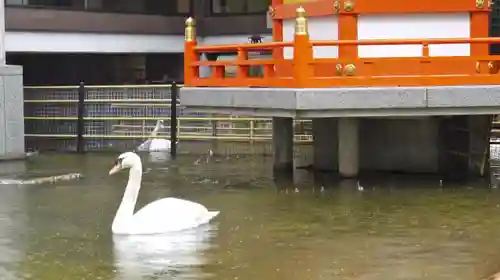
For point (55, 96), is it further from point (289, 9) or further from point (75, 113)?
point (289, 9)

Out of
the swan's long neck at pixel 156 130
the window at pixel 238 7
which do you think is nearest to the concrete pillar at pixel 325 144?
the swan's long neck at pixel 156 130

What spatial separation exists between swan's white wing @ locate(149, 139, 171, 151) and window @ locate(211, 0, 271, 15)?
815 cm

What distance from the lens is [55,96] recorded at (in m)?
21.4

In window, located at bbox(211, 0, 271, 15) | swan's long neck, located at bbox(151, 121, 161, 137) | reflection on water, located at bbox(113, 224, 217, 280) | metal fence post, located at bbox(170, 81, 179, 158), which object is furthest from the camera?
window, located at bbox(211, 0, 271, 15)

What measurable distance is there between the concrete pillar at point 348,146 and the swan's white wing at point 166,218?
12.5ft

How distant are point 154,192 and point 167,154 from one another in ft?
19.0

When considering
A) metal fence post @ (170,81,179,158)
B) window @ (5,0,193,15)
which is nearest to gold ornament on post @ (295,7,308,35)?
metal fence post @ (170,81,179,158)

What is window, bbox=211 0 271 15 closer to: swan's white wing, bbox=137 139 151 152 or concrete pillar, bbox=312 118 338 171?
swan's white wing, bbox=137 139 151 152

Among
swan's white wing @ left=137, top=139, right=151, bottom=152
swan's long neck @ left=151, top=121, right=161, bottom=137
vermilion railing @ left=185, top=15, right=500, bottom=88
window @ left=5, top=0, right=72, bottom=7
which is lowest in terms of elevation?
swan's white wing @ left=137, top=139, right=151, bottom=152

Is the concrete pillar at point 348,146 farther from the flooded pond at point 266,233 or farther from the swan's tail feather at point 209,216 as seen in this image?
the swan's tail feather at point 209,216

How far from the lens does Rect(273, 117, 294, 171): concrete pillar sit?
1562 cm

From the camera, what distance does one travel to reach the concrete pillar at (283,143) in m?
15.6

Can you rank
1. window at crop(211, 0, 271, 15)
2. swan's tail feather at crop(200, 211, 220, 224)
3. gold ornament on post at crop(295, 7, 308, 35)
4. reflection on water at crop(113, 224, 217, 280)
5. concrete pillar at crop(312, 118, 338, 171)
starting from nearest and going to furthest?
reflection on water at crop(113, 224, 217, 280) < swan's tail feather at crop(200, 211, 220, 224) < gold ornament on post at crop(295, 7, 308, 35) < concrete pillar at crop(312, 118, 338, 171) < window at crop(211, 0, 271, 15)

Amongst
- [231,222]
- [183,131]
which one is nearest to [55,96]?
[183,131]
